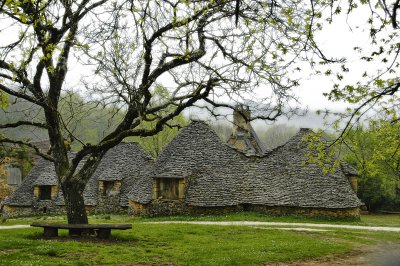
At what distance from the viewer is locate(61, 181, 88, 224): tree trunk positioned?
53.5ft

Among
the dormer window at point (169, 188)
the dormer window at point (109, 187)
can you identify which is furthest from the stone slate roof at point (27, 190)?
the dormer window at point (169, 188)

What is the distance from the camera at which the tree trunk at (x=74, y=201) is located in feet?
53.5

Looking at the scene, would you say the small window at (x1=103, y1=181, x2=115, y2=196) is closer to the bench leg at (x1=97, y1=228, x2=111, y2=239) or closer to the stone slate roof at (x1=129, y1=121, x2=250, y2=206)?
the stone slate roof at (x1=129, y1=121, x2=250, y2=206)

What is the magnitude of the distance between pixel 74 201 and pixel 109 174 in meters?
21.9

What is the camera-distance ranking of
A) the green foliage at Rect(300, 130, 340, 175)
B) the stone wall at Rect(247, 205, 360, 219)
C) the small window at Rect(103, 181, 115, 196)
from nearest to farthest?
the green foliage at Rect(300, 130, 340, 175) → the stone wall at Rect(247, 205, 360, 219) → the small window at Rect(103, 181, 115, 196)

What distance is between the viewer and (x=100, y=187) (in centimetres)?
3778

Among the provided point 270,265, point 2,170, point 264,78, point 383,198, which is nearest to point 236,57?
point 264,78

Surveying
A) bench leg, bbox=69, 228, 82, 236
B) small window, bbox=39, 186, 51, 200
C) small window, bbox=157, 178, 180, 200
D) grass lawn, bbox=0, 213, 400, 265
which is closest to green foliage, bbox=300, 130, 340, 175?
grass lawn, bbox=0, 213, 400, 265

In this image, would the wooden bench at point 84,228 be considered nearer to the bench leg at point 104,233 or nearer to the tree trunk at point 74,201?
the bench leg at point 104,233

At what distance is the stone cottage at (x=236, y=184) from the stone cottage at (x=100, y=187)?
4387 mm

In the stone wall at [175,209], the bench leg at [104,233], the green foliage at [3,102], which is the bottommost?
the bench leg at [104,233]

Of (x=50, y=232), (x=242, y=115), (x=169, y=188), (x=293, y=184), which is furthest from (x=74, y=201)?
(x=293, y=184)

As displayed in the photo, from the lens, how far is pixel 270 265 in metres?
12.6

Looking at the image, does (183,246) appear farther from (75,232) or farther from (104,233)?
(75,232)
